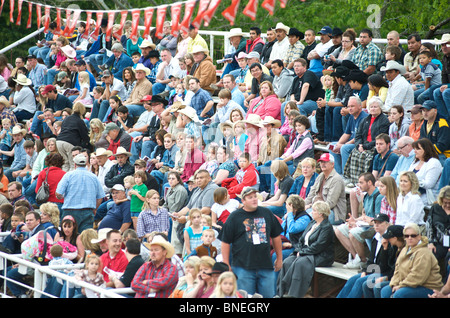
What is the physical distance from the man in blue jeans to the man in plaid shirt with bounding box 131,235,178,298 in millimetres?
635

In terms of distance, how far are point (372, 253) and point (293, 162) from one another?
316 cm

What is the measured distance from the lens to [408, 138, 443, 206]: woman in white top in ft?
31.5

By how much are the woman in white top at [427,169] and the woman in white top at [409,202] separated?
573 millimetres

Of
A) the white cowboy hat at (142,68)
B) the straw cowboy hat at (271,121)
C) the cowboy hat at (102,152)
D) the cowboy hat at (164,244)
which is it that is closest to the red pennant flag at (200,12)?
the cowboy hat at (164,244)

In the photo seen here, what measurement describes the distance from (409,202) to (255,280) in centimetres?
202

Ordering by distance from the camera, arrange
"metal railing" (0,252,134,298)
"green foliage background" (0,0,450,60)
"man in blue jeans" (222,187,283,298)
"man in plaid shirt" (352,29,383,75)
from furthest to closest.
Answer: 1. "green foliage background" (0,0,450,60)
2. "man in plaid shirt" (352,29,383,75)
3. "man in blue jeans" (222,187,283,298)
4. "metal railing" (0,252,134,298)

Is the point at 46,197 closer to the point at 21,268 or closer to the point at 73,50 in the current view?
the point at 21,268

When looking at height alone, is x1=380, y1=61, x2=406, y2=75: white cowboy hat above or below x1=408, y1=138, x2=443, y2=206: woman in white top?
above

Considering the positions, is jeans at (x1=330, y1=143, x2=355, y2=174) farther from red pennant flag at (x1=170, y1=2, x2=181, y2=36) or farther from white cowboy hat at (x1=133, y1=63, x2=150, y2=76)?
white cowboy hat at (x1=133, y1=63, x2=150, y2=76)

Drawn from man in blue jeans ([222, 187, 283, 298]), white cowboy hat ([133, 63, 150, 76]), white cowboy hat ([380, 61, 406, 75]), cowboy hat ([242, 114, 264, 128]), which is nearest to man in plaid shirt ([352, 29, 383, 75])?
white cowboy hat ([380, 61, 406, 75])

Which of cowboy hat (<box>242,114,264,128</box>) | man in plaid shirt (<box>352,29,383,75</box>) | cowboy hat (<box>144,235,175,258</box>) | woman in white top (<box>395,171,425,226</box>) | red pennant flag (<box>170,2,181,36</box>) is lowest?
cowboy hat (<box>144,235,175,258</box>)

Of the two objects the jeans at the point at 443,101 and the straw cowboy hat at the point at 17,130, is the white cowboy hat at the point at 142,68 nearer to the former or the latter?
the straw cowboy hat at the point at 17,130

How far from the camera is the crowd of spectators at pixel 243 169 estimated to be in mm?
8508
